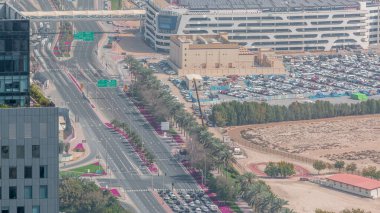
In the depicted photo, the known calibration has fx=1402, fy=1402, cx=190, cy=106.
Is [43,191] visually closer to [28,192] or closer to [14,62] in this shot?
[28,192]

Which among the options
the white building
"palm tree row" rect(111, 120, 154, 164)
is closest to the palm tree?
the white building

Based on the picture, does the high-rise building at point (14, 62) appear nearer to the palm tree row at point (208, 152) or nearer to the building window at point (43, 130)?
the building window at point (43, 130)

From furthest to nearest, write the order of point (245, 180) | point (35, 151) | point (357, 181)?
1. point (357, 181)
2. point (245, 180)
3. point (35, 151)

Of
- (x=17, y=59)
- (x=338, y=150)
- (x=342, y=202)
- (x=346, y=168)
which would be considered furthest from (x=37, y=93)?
(x=338, y=150)

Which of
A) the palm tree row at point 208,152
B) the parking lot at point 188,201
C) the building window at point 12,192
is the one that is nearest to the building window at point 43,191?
the building window at point 12,192

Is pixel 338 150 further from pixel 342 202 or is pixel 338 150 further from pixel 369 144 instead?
pixel 342 202

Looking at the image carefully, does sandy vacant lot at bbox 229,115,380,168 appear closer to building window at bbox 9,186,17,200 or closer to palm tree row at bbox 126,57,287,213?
palm tree row at bbox 126,57,287,213

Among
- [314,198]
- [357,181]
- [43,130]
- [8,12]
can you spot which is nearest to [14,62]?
[43,130]
